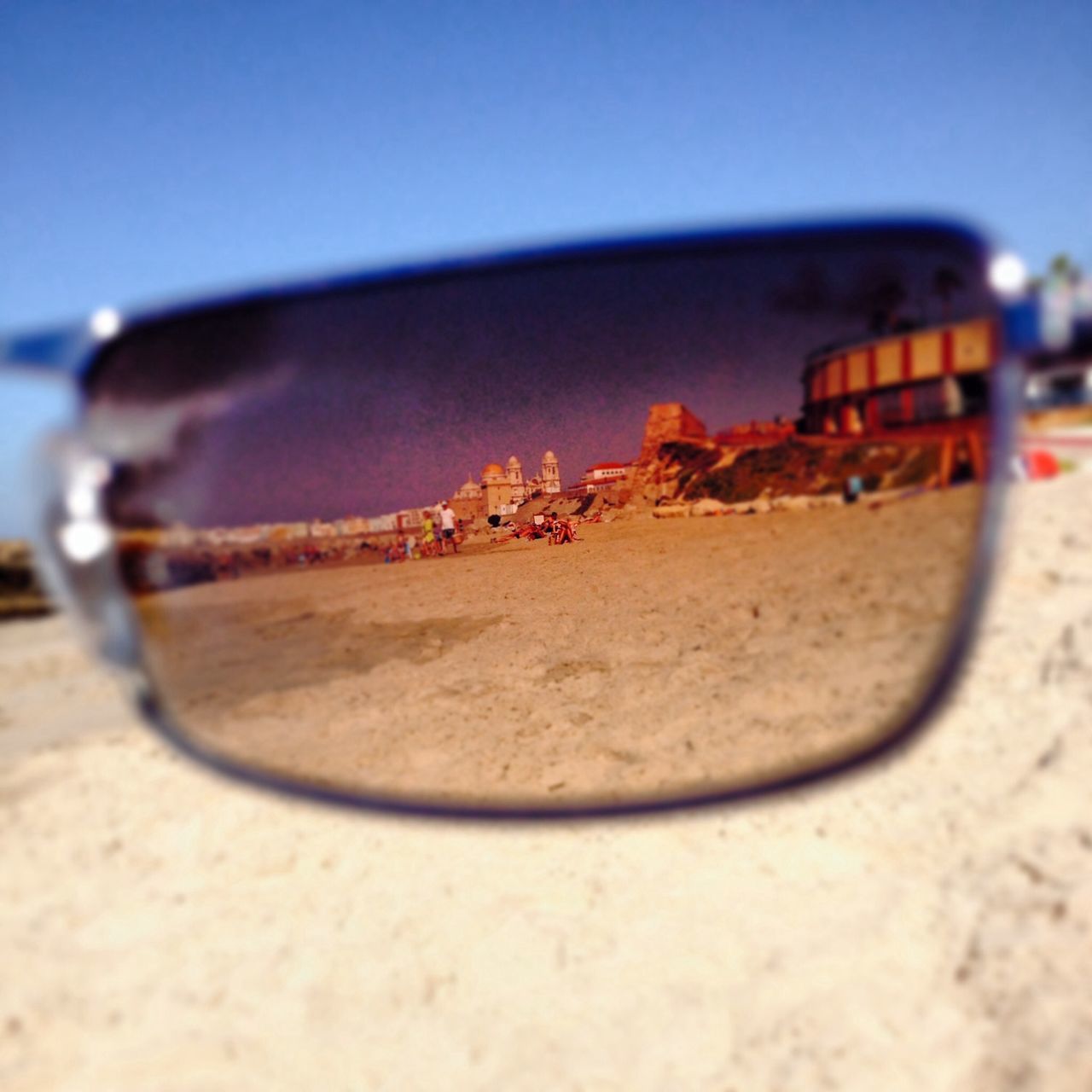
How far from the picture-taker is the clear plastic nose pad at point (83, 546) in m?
0.47

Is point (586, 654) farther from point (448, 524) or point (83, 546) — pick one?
point (83, 546)

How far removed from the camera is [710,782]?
497mm

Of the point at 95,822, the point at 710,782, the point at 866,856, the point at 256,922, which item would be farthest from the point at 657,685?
the point at 95,822

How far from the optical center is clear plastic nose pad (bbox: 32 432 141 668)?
1.53 ft

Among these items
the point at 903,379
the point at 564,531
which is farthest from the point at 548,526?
the point at 903,379

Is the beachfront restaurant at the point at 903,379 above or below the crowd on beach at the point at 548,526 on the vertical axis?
above

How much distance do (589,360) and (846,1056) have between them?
384 millimetres

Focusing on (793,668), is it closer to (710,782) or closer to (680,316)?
(710,782)

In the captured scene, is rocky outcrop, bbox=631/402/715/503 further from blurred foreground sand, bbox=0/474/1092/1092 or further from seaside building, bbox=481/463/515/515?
blurred foreground sand, bbox=0/474/1092/1092

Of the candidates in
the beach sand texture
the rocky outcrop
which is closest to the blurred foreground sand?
the beach sand texture

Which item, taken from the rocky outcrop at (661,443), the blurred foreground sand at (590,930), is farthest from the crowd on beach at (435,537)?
the blurred foreground sand at (590,930)

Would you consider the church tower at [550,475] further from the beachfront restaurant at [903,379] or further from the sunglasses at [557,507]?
the beachfront restaurant at [903,379]

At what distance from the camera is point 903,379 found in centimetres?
40

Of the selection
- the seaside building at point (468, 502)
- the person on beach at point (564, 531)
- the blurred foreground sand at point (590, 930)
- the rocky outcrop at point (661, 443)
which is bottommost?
the blurred foreground sand at point (590, 930)
